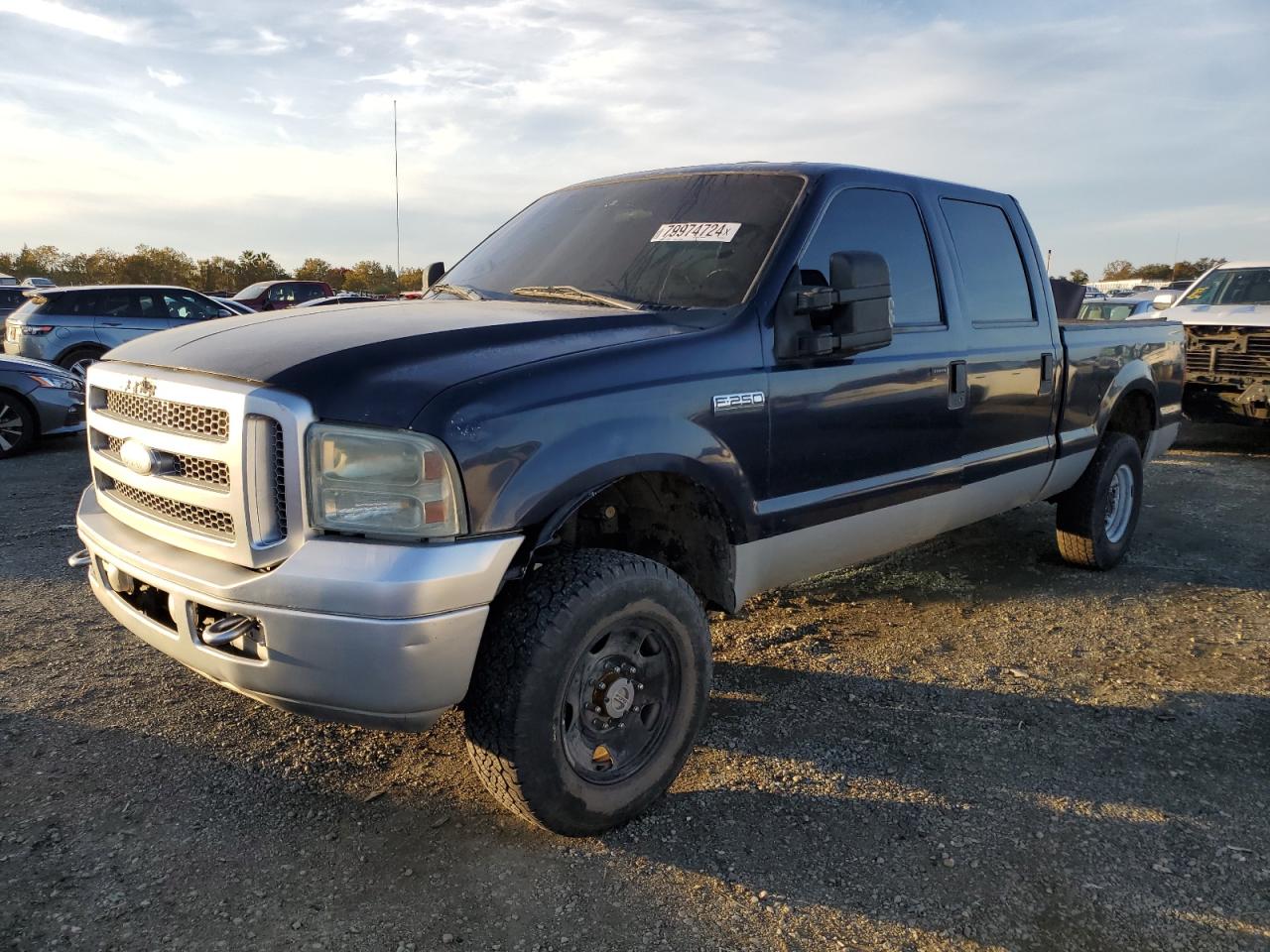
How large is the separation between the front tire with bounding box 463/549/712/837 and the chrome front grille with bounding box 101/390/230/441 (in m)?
0.86

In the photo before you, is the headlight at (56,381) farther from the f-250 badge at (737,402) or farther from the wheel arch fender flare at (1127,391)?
the wheel arch fender flare at (1127,391)

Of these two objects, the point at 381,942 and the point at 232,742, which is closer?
the point at 381,942

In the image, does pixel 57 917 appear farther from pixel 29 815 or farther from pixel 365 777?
pixel 365 777

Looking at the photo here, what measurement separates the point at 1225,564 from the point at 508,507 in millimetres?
4929

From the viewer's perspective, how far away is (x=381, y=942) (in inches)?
88.3

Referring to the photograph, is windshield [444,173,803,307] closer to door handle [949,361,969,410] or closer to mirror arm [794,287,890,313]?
mirror arm [794,287,890,313]

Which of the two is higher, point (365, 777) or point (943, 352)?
point (943, 352)

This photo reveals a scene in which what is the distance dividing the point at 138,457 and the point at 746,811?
203cm

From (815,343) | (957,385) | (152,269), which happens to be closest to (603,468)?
(815,343)

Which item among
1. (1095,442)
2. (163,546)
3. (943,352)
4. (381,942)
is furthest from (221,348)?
(1095,442)

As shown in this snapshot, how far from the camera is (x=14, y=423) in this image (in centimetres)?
888

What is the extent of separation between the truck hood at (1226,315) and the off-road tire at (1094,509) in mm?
4631

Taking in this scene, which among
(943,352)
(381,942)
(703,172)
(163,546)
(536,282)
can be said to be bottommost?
(381,942)

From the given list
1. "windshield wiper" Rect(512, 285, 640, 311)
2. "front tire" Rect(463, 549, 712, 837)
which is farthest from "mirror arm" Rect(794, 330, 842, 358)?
"front tire" Rect(463, 549, 712, 837)
